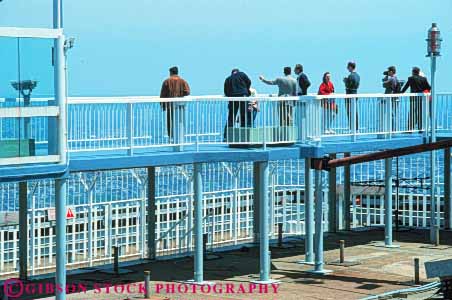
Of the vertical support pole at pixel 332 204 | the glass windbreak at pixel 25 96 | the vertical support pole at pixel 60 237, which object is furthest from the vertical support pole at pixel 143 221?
the glass windbreak at pixel 25 96

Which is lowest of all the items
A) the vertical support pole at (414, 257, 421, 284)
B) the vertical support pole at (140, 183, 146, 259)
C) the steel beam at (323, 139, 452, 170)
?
the vertical support pole at (414, 257, 421, 284)

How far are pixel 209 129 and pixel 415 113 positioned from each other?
26.4 ft

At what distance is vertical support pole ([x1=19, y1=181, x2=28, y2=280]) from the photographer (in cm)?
2755

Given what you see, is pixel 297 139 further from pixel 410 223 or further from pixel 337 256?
pixel 410 223

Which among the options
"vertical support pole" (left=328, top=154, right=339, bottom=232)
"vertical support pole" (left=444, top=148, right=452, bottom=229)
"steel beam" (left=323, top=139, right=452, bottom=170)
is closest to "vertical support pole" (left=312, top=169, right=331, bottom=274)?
"steel beam" (left=323, top=139, right=452, bottom=170)

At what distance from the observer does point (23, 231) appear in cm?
2800

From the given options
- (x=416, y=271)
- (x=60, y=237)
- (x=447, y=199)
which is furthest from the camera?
(x=447, y=199)

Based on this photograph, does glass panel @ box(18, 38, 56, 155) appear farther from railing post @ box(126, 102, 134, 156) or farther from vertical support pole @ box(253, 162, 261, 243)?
vertical support pole @ box(253, 162, 261, 243)

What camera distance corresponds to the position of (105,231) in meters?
32.4

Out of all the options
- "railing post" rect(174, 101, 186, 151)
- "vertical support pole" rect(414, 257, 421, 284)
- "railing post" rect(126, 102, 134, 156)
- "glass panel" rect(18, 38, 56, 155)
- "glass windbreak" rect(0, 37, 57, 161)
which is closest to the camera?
"glass windbreak" rect(0, 37, 57, 161)

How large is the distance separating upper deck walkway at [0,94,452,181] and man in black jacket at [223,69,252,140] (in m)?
0.03

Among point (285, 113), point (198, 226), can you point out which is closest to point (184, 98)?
point (198, 226)

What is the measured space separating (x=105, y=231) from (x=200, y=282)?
5439 mm

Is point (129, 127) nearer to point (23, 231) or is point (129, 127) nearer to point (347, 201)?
point (23, 231)
